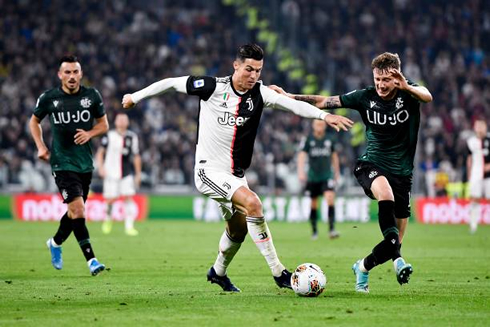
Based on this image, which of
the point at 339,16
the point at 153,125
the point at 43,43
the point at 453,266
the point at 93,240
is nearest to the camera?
the point at 453,266

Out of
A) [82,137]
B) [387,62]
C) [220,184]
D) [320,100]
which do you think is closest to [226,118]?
[220,184]

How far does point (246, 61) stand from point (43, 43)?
24620 millimetres

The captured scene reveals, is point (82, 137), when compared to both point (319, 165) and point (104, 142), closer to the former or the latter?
point (319, 165)

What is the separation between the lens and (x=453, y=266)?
515 inches

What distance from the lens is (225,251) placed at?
9.72 m

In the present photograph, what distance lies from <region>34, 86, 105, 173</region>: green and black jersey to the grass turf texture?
146cm

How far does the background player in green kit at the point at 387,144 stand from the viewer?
30.4 ft

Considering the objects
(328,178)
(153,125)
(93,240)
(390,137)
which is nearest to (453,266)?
(390,137)

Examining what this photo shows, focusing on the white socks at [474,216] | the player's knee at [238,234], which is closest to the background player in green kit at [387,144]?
the player's knee at [238,234]

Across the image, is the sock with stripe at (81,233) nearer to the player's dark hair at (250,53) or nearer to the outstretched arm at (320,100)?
the outstretched arm at (320,100)

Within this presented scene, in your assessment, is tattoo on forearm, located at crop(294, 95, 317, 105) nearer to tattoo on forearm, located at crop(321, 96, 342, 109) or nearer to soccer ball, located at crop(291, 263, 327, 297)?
tattoo on forearm, located at crop(321, 96, 342, 109)

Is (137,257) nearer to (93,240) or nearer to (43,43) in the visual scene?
(93,240)

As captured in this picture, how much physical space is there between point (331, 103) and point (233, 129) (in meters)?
1.16

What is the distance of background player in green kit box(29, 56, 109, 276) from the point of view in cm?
1165
